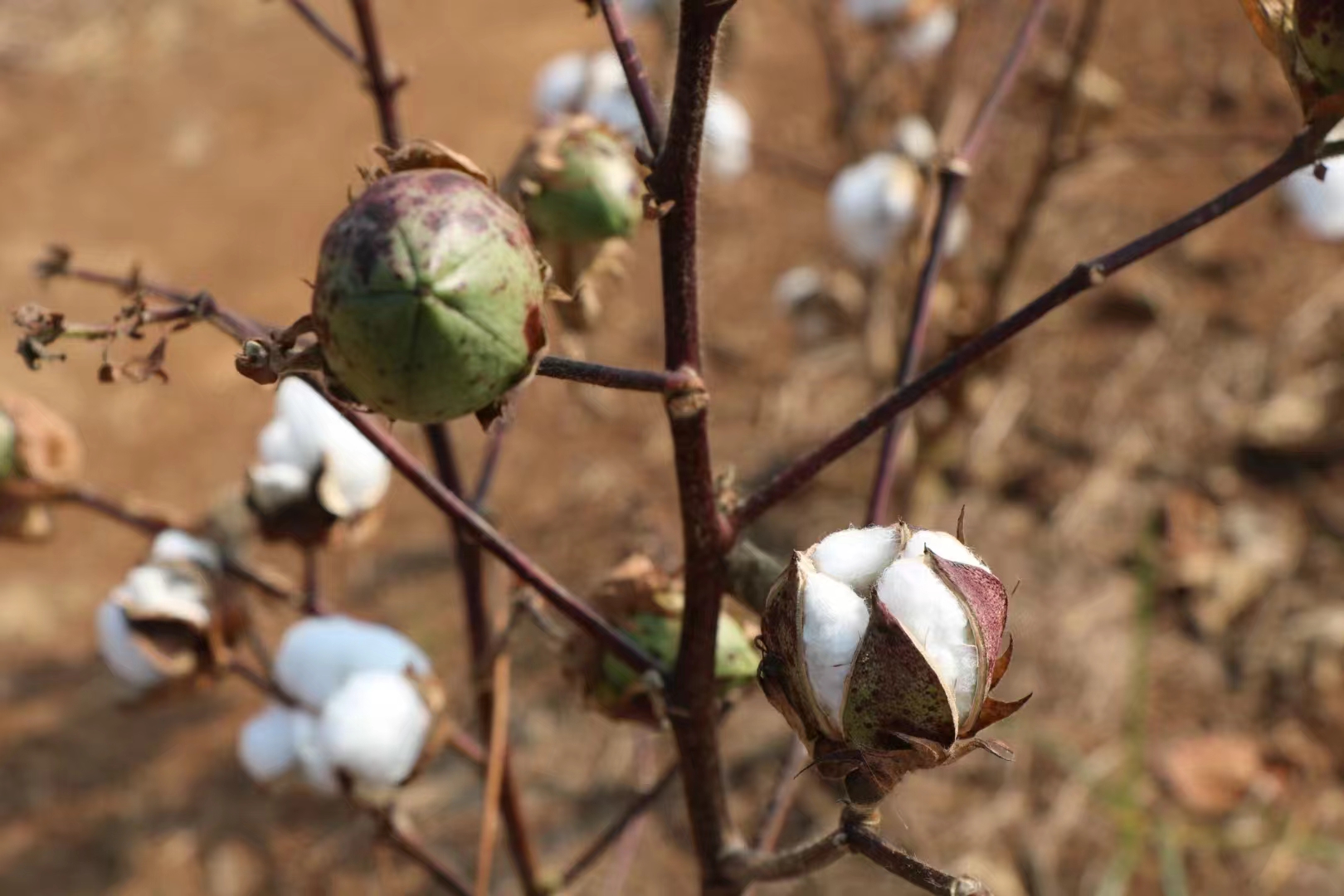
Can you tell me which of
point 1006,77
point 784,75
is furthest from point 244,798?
point 784,75

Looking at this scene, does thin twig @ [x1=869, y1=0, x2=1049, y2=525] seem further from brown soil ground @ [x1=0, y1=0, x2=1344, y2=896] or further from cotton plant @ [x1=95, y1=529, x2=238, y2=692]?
cotton plant @ [x1=95, y1=529, x2=238, y2=692]

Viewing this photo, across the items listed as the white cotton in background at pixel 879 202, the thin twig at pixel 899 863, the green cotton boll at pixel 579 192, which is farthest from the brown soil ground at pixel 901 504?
the thin twig at pixel 899 863

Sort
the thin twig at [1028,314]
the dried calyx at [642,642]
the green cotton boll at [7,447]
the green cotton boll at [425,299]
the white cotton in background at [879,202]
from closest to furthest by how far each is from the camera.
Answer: the green cotton boll at [425,299] < the thin twig at [1028,314] < the dried calyx at [642,642] < the green cotton boll at [7,447] < the white cotton in background at [879,202]

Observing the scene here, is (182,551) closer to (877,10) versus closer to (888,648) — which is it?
(888,648)

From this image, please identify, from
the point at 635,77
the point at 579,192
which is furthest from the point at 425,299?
the point at 579,192

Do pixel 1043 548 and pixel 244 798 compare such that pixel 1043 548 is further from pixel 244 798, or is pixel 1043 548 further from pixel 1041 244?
pixel 244 798

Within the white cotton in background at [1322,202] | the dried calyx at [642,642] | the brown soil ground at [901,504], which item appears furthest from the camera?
the brown soil ground at [901,504]

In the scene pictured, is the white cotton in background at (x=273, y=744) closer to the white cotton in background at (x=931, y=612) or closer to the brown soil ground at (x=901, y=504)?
the brown soil ground at (x=901, y=504)
